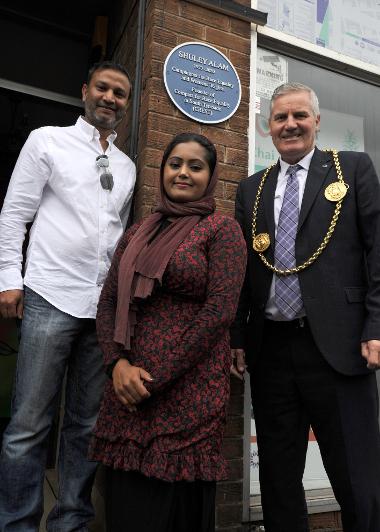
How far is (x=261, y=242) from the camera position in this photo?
206 centimetres

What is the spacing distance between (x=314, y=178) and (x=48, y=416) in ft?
5.23

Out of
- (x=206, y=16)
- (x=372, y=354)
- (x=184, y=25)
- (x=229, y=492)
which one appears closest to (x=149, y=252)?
(x=372, y=354)

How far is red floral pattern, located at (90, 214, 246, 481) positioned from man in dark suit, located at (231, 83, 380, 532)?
36cm

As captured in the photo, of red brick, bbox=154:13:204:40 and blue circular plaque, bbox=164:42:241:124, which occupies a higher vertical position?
red brick, bbox=154:13:204:40

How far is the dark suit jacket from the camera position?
1833 mm

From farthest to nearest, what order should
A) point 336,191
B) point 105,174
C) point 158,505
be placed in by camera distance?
point 105,174 → point 336,191 → point 158,505

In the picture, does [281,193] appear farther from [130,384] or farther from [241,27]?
[241,27]

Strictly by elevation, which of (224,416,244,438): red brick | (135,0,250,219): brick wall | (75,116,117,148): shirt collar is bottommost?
(224,416,244,438): red brick

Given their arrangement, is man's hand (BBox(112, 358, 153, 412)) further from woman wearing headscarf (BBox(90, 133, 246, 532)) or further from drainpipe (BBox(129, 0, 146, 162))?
drainpipe (BBox(129, 0, 146, 162))

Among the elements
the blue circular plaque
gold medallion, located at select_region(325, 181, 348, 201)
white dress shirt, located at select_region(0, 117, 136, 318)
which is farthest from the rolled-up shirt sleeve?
gold medallion, located at select_region(325, 181, 348, 201)

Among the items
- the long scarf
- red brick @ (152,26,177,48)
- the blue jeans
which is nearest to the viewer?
the long scarf

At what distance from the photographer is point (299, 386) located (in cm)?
190

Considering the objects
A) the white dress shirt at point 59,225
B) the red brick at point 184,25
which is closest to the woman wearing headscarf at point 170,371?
the white dress shirt at point 59,225

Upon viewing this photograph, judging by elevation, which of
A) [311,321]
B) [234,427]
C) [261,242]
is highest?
[261,242]
